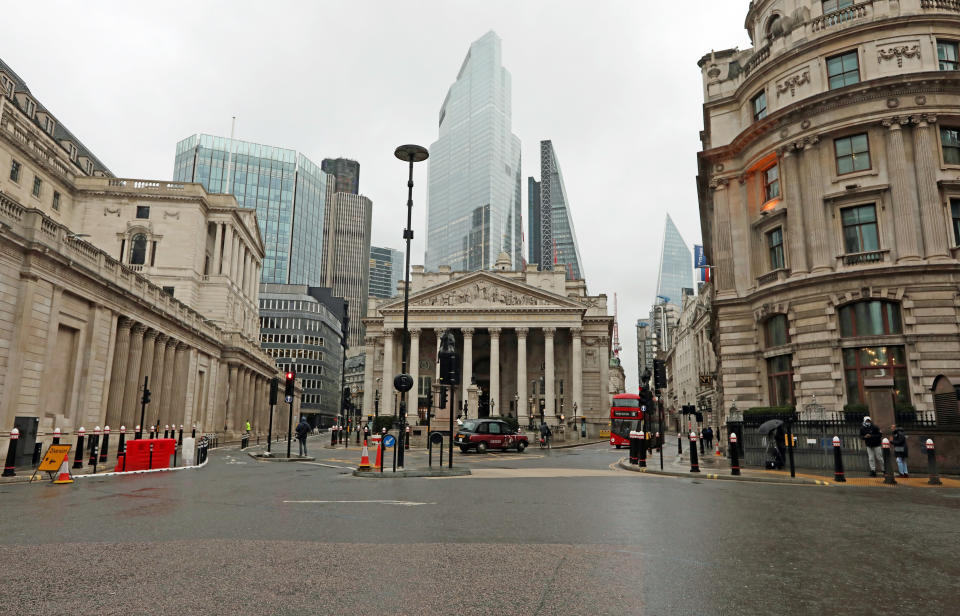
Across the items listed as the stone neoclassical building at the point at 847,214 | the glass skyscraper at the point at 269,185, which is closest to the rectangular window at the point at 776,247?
the stone neoclassical building at the point at 847,214

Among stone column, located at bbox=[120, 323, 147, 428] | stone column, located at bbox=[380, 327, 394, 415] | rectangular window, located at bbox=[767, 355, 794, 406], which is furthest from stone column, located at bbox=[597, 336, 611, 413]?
stone column, located at bbox=[120, 323, 147, 428]

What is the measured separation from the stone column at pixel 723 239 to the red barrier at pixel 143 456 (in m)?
Result: 26.0

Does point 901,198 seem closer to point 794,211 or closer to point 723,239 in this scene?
point 794,211

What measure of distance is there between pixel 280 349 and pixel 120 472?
10371 cm

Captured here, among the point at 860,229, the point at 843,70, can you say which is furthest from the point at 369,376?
the point at 843,70

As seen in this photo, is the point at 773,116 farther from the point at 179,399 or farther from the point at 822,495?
the point at 179,399

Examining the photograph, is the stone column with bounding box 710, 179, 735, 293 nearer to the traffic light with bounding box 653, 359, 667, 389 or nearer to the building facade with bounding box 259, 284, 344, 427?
the traffic light with bounding box 653, 359, 667, 389

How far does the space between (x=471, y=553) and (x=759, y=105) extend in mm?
31473

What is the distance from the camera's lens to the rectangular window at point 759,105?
3064cm

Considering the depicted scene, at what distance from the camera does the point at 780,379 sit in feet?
91.6

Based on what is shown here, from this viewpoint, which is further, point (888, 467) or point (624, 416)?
point (624, 416)

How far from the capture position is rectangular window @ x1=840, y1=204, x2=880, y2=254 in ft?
85.4

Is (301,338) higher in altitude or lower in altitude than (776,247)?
higher

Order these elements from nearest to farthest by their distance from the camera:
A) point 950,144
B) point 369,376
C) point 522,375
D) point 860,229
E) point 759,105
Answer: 1. point 950,144
2. point 860,229
3. point 759,105
4. point 522,375
5. point 369,376
